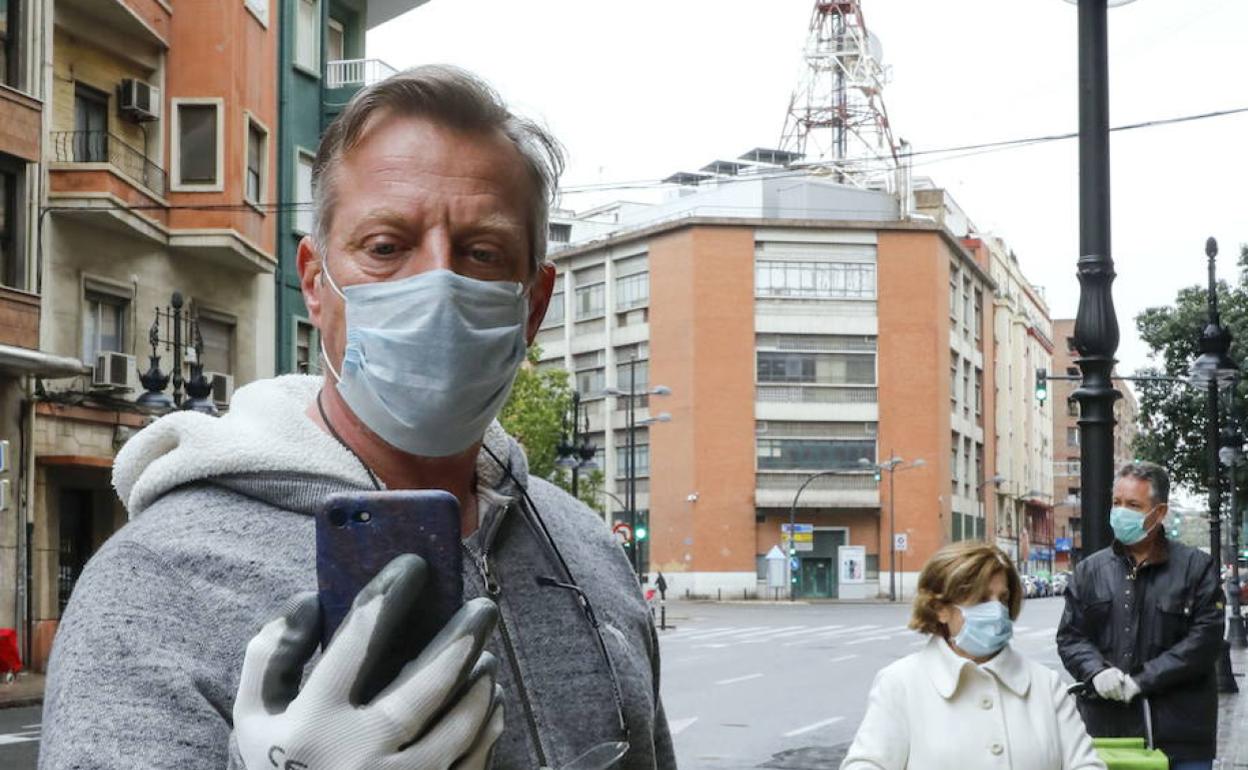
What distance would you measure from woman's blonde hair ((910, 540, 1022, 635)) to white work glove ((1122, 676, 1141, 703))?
165cm

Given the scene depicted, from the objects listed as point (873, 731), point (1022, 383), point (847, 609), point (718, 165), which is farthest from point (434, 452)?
point (1022, 383)

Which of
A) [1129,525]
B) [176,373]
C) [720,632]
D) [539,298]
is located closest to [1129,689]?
→ [1129,525]

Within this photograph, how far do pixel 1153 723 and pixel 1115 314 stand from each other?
2.09m

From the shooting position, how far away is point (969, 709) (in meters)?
5.07

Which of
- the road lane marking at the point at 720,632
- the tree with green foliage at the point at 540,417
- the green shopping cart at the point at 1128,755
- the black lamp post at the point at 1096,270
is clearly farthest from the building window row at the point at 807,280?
the green shopping cart at the point at 1128,755

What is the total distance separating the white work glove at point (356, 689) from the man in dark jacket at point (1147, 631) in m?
6.06

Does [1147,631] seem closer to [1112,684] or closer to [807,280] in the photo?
[1112,684]

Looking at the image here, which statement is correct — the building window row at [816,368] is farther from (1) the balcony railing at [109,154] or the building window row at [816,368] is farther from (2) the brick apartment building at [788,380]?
(1) the balcony railing at [109,154]

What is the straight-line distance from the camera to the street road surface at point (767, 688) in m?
15.4

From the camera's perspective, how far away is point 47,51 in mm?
23141

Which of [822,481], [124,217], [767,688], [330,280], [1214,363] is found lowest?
[767,688]

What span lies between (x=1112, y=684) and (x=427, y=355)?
5.61m

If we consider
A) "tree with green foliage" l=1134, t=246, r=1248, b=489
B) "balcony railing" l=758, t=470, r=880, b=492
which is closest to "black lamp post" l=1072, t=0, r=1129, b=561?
"tree with green foliage" l=1134, t=246, r=1248, b=489

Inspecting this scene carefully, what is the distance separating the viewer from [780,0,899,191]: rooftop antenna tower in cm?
7944
